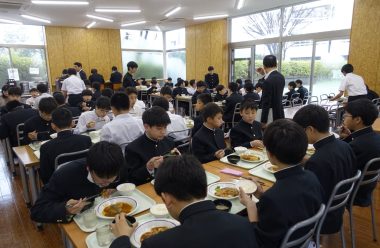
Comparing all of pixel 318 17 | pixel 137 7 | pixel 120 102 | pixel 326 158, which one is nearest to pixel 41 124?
pixel 120 102

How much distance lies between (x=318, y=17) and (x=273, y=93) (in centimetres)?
493

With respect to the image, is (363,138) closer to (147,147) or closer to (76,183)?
(147,147)

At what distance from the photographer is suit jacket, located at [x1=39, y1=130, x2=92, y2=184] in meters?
2.31

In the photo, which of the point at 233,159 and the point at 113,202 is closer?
the point at 113,202

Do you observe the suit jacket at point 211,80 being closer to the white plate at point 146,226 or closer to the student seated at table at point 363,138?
the student seated at table at point 363,138

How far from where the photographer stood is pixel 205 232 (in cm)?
88

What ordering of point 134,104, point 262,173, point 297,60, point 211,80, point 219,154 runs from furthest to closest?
point 211,80 → point 297,60 → point 134,104 → point 219,154 → point 262,173

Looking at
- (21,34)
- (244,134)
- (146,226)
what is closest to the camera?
(146,226)

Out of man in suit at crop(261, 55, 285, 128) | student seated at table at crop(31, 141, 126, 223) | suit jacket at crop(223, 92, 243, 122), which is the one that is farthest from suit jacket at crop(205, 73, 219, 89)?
student seated at table at crop(31, 141, 126, 223)

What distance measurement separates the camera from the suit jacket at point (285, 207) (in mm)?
1180

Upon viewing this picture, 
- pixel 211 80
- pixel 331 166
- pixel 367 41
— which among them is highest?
pixel 367 41

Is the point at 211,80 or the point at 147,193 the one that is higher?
the point at 211,80

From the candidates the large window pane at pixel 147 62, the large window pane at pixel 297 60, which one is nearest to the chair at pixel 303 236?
the large window pane at pixel 297 60

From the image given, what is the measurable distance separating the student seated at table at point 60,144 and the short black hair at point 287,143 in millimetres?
1752
